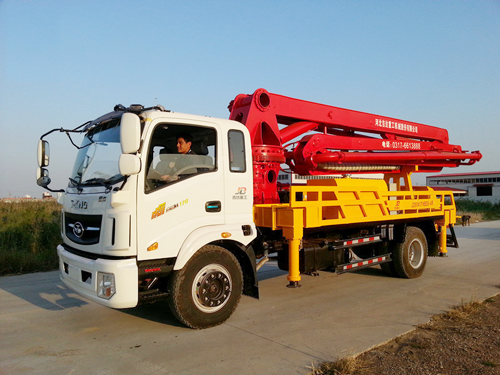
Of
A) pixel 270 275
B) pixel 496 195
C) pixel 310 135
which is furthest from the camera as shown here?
pixel 496 195

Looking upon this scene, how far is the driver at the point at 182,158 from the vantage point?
4.48m

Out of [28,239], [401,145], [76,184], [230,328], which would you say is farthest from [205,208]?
[28,239]

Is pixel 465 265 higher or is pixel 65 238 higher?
pixel 65 238

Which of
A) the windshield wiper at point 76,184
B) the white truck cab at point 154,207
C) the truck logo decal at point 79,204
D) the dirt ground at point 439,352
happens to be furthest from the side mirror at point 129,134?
the dirt ground at point 439,352

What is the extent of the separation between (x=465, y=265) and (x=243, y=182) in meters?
6.42

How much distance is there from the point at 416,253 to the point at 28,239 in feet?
30.2

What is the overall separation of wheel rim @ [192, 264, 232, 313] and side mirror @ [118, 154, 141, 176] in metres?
1.43

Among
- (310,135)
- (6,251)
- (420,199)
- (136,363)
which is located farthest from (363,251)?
(6,251)

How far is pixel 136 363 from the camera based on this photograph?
3799mm

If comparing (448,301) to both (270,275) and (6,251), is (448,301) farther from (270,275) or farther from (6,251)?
(6,251)

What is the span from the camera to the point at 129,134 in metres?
3.88

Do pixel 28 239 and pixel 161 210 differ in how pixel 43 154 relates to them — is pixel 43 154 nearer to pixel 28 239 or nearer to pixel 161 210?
pixel 161 210

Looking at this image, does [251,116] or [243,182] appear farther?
[251,116]

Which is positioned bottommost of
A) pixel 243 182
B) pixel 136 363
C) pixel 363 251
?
pixel 136 363
